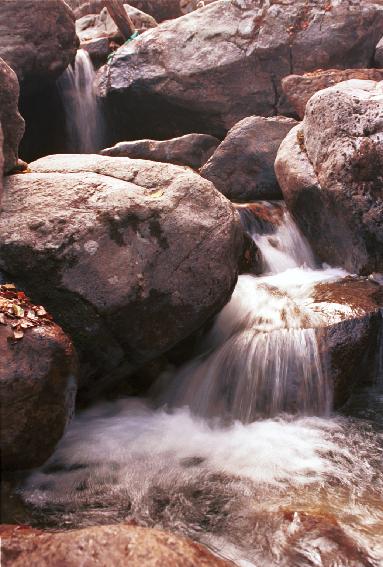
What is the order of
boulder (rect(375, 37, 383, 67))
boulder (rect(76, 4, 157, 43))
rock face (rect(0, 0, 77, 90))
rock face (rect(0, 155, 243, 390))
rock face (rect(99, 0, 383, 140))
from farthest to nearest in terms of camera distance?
boulder (rect(76, 4, 157, 43)) < rock face (rect(99, 0, 383, 140)) < boulder (rect(375, 37, 383, 67)) < rock face (rect(0, 0, 77, 90)) < rock face (rect(0, 155, 243, 390))

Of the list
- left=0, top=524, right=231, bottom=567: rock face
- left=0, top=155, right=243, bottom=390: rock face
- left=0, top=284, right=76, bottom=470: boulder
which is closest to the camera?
left=0, top=524, right=231, bottom=567: rock face

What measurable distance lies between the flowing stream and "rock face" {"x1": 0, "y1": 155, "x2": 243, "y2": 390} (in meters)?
0.65

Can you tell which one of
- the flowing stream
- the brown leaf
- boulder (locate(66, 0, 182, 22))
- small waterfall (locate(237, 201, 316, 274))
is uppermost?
boulder (locate(66, 0, 182, 22))

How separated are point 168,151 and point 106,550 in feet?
31.9

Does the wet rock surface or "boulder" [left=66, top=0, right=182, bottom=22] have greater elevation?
"boulder" [left=66, top=0, right=182, bottom=22]

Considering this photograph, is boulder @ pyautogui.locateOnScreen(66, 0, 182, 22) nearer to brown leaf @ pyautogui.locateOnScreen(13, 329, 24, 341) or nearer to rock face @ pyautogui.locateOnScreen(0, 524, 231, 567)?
brown leaf @ pyautogui.locateOnScreen(13, 329, 24, 341)

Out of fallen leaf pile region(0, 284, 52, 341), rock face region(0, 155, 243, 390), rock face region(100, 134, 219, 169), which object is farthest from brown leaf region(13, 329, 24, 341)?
rock face region(100, 134, 219, 169)

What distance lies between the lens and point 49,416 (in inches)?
139

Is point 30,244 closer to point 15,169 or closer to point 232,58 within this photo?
point 15,169

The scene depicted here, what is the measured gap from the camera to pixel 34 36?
11211 mm

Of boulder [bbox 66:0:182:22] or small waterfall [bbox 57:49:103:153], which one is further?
boulder [bbox 66:0:182:22]

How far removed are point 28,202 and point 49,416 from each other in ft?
7.53

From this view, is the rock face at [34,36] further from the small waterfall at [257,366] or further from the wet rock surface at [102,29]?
the small waterfall at [257,366]

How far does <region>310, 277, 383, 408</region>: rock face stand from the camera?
5027 mm
